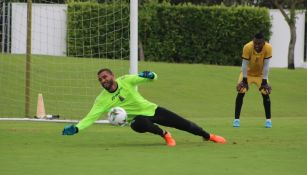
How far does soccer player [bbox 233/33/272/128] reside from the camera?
1916 cm

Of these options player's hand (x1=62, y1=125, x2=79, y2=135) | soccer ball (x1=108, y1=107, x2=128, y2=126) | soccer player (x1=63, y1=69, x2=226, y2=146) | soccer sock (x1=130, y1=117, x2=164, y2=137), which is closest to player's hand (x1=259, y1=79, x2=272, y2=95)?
soccer player (x1=63, y1=69, x2=226, y2=146)

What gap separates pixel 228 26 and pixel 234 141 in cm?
3060

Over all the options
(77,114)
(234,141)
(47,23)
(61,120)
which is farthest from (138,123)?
(47,23)

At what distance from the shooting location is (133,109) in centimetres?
1508

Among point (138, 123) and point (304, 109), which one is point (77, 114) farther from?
point (138, 123)

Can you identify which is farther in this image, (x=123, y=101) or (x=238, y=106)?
(x=238, y=106)

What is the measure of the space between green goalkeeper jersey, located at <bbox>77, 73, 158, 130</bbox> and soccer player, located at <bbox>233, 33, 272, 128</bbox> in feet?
15.5

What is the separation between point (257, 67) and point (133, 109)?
17.3ft

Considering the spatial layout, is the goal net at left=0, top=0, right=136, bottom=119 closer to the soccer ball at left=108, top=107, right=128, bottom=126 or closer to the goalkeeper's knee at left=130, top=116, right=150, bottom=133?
the goalkeeper's knee at left=130, top=116, right=150, bottom=133

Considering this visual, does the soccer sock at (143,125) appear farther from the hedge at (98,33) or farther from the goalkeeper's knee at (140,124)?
the hedge at (98,33)

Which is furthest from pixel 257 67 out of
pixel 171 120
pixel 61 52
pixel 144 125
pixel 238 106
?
pixel 61 52

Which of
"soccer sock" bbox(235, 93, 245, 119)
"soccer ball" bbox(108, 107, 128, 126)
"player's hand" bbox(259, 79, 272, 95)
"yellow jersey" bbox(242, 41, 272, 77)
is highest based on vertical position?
"yellow jersey" bbox(242, 41, 272, 77)

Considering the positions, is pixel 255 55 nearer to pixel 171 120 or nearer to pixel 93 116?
pixel 171 120

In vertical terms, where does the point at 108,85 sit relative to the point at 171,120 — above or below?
above
